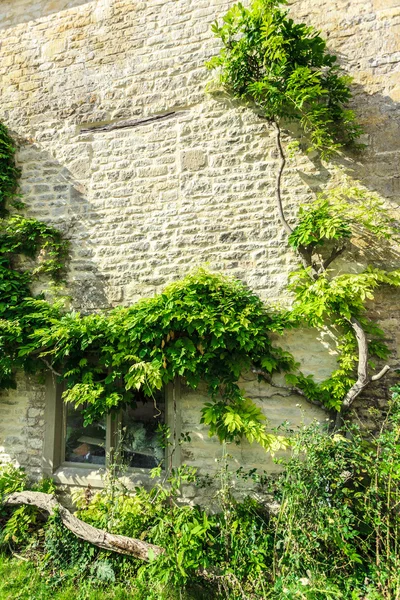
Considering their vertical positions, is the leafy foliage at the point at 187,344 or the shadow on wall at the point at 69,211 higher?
the shadow on wall at the point at 69,211

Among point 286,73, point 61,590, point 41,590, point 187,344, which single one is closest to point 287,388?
point 187,344

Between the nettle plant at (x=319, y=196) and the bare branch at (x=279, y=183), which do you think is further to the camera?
the bare branch at (x=279, y=183)

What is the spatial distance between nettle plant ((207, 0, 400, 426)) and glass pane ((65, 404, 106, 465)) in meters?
2.31

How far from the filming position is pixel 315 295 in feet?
11.3

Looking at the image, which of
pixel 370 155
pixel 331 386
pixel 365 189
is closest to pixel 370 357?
pixel 331 386

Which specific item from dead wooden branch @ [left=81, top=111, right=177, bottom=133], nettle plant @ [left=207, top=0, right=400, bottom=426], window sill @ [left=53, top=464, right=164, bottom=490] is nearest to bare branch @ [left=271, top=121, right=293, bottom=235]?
nettle plant @ [left=207, top=0, right=400, bottom=426]

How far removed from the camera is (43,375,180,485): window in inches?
154

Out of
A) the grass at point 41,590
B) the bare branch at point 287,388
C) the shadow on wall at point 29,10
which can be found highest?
the shadow on wall at point 29,10

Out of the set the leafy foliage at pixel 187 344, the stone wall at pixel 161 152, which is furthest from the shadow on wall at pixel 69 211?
the leafy foliage at pixel 187 344

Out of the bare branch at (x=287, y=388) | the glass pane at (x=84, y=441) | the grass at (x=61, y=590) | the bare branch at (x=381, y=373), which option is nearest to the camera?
the grass at (x=61, y=590)

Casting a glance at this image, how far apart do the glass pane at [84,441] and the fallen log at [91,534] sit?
0.54m

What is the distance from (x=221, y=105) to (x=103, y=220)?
1934mm

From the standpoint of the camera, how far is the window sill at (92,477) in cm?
374

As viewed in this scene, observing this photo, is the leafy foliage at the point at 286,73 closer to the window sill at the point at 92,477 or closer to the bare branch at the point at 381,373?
the bare branch at the point at 381,373
